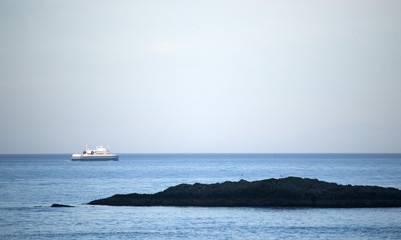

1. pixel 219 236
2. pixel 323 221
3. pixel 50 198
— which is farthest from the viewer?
pixel 50 198

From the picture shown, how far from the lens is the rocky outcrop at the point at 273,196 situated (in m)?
48.9

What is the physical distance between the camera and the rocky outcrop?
48938mm

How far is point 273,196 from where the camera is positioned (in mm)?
50625

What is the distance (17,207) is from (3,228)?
41.1ft

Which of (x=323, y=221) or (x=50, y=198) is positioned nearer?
(x=323, y=221)

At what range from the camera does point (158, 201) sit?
2029 inches

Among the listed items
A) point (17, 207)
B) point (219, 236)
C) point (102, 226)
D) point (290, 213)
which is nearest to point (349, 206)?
point (290, 213)

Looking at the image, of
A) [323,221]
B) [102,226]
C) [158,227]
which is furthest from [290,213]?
[102,226]

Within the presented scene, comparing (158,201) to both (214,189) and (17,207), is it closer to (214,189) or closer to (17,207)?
(214,189)

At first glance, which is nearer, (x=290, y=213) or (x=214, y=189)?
(x=290, y=213)

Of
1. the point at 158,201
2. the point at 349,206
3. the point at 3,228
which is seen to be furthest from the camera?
the point at 158,201

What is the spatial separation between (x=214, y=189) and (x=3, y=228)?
71.8ft

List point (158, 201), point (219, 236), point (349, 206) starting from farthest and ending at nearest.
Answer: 1. point (158, 201)
2. point (349, 206)
3. point (219, 236)

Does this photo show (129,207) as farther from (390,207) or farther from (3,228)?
(390,207)
